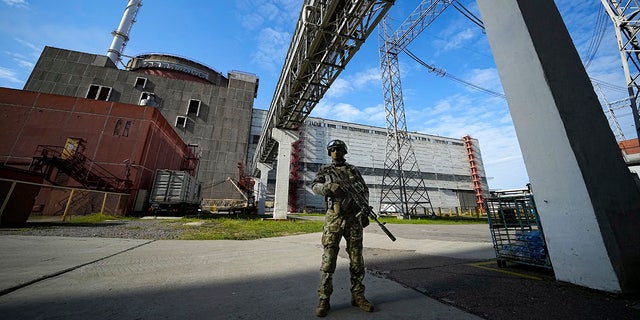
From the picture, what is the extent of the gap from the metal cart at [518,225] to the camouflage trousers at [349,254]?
256 cm

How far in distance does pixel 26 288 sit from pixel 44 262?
154 cm

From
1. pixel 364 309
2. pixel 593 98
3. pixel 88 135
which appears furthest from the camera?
pixel 88 135

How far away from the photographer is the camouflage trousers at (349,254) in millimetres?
2123

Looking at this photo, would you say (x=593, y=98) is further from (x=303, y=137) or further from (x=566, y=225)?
(x=303, y=137)

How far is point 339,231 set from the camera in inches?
91.1

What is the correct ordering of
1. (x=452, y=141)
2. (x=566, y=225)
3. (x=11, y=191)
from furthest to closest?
(x=452, y=141), (x=11, y=191), (x=566, y=225)

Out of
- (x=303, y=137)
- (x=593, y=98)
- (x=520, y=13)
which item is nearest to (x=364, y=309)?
(x=593, y=98)

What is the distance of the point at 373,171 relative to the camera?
35250 mm

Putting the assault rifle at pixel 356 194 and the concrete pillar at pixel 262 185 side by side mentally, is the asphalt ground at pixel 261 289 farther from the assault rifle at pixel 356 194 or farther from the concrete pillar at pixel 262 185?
the concrete pillar at pixel 262 185

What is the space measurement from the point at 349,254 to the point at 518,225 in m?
3.27

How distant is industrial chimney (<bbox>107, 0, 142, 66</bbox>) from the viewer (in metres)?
34.9

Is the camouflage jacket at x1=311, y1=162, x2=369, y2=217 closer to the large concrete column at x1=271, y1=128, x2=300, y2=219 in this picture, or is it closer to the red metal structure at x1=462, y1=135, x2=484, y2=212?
the large concrete column at x1=271, y1=128, x2=300, y2=219

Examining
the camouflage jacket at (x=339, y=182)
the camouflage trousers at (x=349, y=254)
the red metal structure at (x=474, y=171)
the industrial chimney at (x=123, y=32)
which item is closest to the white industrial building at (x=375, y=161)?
the red metal structure at (x=474, y=171)

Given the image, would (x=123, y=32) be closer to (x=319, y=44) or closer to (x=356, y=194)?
(x=319, y=44)
